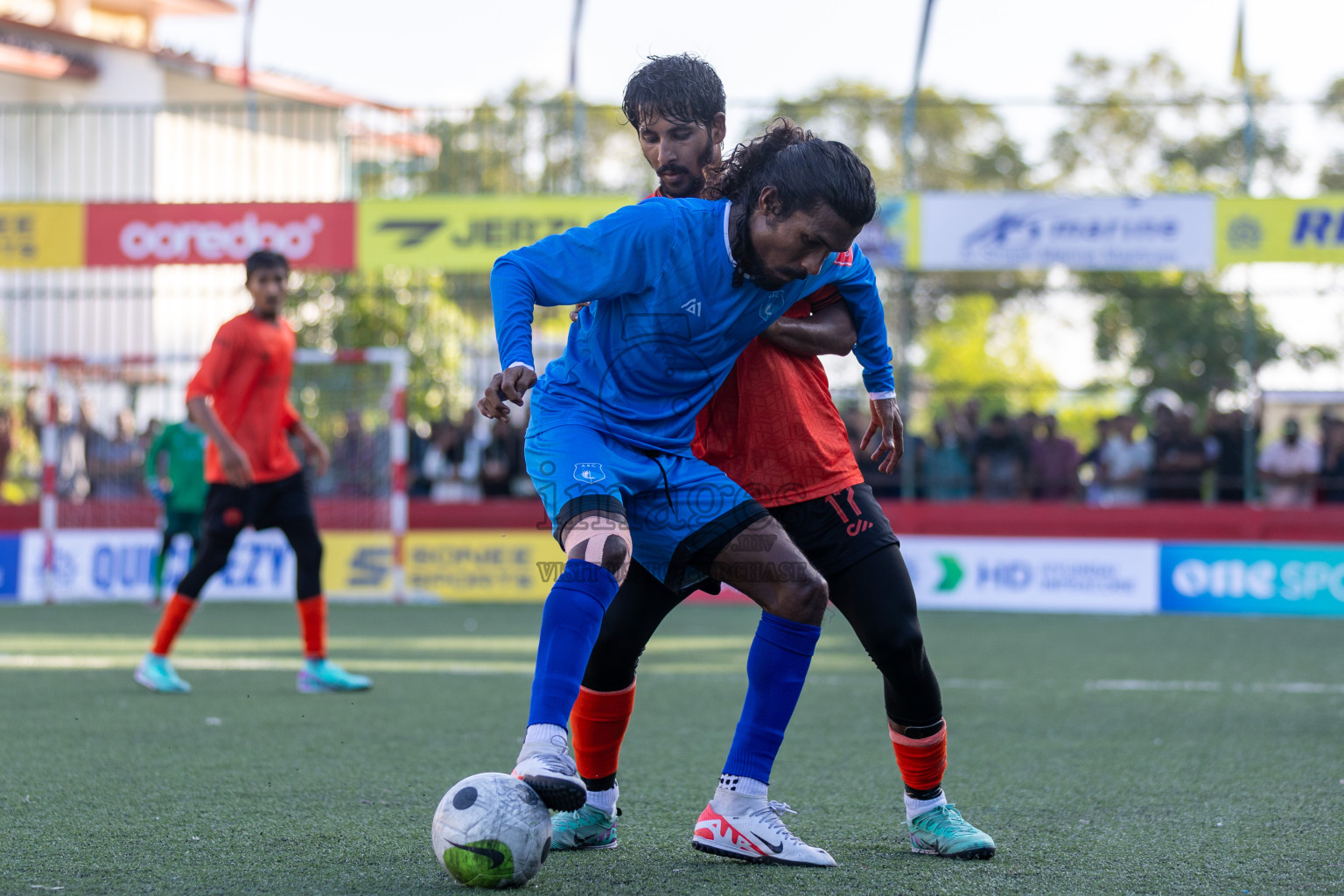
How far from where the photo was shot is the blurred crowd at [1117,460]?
13.6 m

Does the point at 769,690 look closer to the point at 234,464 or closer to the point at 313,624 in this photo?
the point at 234,464

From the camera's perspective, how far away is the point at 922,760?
3629 mm

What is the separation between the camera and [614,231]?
127 inches

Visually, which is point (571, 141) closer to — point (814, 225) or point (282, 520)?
point (282, 520)

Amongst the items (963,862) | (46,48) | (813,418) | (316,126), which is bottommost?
(963,862)

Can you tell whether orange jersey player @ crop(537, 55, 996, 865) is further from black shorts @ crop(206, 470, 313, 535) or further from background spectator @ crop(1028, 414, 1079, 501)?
background spectator @ crop(1028, 414, 1079, 501)

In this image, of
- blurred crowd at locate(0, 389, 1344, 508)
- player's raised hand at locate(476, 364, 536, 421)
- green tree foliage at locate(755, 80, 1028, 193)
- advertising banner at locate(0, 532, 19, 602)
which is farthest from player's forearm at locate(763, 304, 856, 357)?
green tree foliage at locate(755, 80, 1028, 193)

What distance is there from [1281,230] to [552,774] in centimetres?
1181

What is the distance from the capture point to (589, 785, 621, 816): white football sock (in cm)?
371

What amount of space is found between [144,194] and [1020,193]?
955 centimetres

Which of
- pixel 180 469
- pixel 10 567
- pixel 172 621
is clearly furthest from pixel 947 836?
pixel 10 567

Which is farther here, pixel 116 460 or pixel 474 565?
pixel 116 460

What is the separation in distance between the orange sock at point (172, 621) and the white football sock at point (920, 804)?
4309 millimetres

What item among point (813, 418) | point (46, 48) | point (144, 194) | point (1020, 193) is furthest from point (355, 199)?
point (46, 48)
